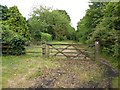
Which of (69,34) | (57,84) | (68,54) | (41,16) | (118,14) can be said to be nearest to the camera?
(57,84)

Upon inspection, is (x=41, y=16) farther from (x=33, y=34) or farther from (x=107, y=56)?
(x=107, y=56)

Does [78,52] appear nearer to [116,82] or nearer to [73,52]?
[73,52]

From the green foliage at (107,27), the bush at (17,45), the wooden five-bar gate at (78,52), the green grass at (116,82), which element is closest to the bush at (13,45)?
the bush at (17,45)

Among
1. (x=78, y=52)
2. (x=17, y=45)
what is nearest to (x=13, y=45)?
(x=17, y=45)

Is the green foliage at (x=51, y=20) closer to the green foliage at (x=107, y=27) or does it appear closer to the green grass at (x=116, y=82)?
the green foliage at (x=107, y=27)

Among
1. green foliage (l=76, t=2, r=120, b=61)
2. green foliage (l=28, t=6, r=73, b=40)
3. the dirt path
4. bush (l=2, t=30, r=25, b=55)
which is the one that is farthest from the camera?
green foliage (l=28, t=6, r=73, b=40)

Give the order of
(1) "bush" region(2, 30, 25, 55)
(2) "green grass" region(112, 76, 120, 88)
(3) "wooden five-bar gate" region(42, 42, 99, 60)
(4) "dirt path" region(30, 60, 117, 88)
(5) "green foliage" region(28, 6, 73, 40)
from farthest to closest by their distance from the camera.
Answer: (5) "green foliage" region(28, 6, 73, 40) < (1) "bush" region(2, 30, 25, 55) < (3) "wooden five-bar gate" region(42, 42, 99, 60) < (4) "dirt path" region(30, 60, 117, 88) < (2) "green grass" region(112, 76, 120, 88)

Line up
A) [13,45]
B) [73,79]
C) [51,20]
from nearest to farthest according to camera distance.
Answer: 1. [73,79]
2. [13,45]
3. [51,20]

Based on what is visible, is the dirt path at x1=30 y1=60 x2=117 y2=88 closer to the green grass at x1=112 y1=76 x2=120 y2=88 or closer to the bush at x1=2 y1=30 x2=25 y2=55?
the green grass at x1=112 y1=76 x2=120 y2=88

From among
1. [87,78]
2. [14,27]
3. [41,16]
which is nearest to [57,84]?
[87,78]

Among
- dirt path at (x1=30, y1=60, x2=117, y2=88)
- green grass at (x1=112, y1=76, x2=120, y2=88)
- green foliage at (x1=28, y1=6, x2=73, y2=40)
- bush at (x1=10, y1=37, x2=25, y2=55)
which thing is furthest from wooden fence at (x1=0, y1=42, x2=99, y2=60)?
green foliage at (x1=28, y1=6, x2=73, y2=40)

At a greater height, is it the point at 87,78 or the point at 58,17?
the point at 58,17

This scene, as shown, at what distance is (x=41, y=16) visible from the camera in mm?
31297

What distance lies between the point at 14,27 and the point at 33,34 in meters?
7.96
